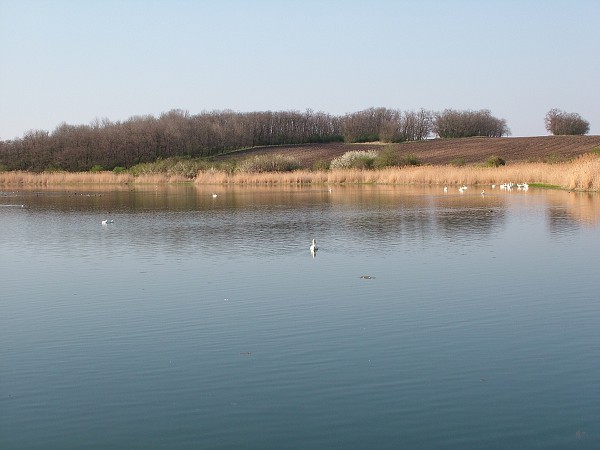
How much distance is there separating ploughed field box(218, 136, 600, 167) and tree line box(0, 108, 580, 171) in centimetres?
540

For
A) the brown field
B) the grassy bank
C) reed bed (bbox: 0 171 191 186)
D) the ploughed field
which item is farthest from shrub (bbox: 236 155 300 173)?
the ploughed field

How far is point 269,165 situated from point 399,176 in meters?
14.1

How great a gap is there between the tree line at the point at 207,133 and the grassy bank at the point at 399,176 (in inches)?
515

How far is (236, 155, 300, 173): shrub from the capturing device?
59781 millimetres

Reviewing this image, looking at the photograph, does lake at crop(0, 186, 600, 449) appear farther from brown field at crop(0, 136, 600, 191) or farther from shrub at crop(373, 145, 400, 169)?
shrub at crop(373, 145, 400, 169)

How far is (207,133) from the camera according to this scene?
311ft

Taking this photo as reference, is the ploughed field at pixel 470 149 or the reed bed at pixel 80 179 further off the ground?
the ploughed field at pixel 470 149

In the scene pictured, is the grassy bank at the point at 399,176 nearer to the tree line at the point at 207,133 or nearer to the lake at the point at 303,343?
the tree line at the point at 207,133

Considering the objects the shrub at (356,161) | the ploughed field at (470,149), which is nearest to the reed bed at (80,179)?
the shrub at (356,161)

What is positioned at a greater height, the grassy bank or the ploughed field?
the ploughed field

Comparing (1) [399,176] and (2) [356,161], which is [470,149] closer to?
(2) [356,161]

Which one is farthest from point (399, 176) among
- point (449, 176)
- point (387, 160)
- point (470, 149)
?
point (470, 149)

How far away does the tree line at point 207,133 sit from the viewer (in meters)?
82.2

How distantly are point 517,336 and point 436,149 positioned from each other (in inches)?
2826
